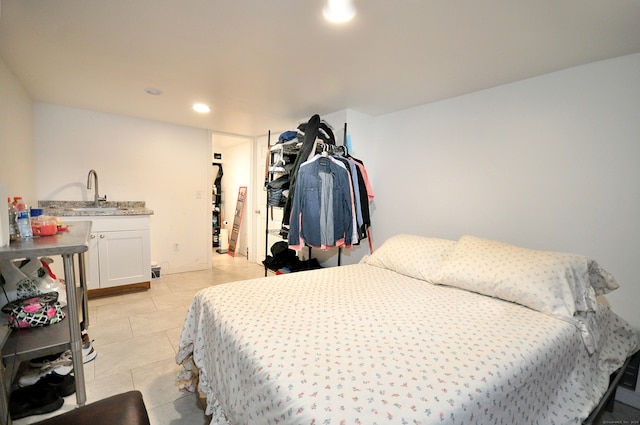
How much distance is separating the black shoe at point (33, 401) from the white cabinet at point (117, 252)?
5.28ft

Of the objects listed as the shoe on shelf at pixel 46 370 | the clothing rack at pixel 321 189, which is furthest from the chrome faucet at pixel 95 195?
A: the clothing rack at pixel 321 189

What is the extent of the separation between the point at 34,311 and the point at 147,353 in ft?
2.91

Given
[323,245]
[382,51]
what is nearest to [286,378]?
[323,245]

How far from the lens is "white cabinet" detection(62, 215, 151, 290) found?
2.96 m

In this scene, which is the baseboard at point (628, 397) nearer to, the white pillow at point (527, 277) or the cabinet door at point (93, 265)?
the white pillow at point (527, 277)

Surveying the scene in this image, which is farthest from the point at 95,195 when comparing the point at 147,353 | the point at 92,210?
the point at 147,353

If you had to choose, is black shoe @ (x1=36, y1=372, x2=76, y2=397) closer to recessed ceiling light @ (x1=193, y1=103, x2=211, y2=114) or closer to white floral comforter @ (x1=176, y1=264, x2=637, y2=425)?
white floral comforter @ (x1=176, y1=264, x2=637, y2=425)

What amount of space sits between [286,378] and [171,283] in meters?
3.32

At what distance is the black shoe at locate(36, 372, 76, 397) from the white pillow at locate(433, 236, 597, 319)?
2345mm

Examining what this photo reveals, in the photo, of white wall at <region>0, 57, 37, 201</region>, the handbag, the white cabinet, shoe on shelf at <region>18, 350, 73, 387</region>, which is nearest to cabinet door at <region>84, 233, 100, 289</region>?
the white cabinet

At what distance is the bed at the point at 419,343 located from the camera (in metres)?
0.85

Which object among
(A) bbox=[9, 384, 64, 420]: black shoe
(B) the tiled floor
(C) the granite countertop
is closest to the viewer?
(A) bbox=[9, 384, 64, 420]: black shoe

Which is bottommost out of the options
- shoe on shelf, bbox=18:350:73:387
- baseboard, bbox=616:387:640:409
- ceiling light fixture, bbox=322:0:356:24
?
baseboard, bbox=616:387:640:409

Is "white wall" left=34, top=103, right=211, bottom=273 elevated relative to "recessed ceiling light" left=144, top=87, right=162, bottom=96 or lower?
lower
